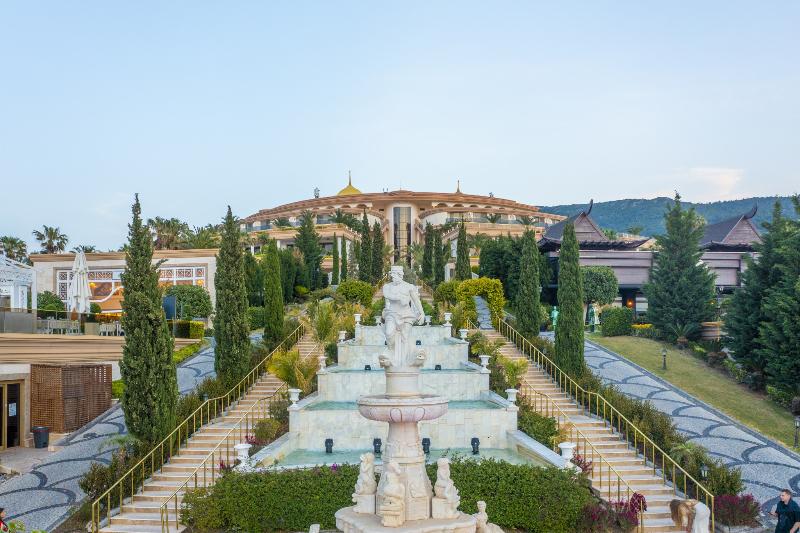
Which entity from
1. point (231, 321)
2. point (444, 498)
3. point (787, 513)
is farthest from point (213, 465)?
point (787, 513)

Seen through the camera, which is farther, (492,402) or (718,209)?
(718,209)

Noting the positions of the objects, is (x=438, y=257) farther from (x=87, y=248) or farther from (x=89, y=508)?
(x=89, y=508)

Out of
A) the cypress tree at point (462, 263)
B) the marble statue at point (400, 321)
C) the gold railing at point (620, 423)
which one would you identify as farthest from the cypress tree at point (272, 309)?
the cypress tree at point (462, 263)

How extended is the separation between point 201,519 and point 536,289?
60.2ft

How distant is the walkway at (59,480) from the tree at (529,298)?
52.5 feet

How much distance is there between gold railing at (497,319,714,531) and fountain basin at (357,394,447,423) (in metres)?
6.42

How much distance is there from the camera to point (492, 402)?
1888cm

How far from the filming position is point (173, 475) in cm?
1551

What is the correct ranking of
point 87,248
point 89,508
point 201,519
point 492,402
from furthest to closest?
point 87,248 < point 492,402 < point 89,508 < point 201,519

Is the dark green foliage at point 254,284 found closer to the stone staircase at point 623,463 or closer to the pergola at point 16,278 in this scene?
the pergola at point 16,278

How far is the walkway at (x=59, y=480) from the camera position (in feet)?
46.5

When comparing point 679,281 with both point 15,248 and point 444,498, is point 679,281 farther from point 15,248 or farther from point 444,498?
point 15,248

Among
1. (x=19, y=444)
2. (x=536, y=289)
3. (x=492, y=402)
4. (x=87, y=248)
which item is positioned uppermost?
(x=87, y=248)

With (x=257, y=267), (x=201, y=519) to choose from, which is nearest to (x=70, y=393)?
(x=201, y=519)
